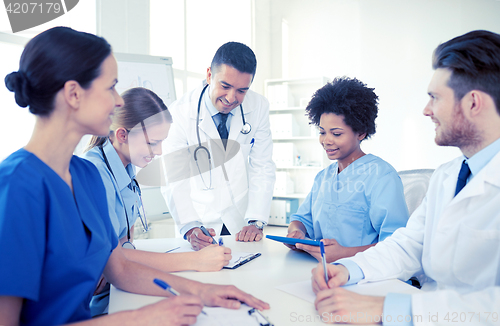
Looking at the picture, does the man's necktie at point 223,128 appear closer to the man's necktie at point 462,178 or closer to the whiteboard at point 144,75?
the whiteboard at point 144,75

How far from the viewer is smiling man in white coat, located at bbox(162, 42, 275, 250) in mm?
1879

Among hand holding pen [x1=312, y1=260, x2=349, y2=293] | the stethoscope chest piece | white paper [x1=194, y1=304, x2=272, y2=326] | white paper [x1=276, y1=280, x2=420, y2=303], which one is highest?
the stethoscope chest piece

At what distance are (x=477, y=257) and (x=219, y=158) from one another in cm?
140

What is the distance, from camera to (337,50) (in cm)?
483

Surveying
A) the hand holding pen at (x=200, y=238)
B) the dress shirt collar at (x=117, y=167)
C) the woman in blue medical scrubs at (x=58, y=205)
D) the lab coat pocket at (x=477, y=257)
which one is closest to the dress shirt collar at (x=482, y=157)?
the lab coat pocket at (x=477, y=257)

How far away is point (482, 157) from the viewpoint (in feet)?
3.12

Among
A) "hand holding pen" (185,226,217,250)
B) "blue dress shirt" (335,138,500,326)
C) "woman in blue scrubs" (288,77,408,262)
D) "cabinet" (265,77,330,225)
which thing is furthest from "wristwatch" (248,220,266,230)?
"cabinet" (265,77,330,225)

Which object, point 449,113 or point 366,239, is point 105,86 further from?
point 366,239

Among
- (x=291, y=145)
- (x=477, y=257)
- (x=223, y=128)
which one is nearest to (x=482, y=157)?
(x=477, y=257)

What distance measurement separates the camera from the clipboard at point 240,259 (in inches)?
46.9

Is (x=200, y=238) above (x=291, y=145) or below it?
below

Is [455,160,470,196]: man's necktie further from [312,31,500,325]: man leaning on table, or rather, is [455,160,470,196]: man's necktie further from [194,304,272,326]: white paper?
[194,304,272,326]: white paper

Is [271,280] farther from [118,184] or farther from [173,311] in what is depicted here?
[118,184]

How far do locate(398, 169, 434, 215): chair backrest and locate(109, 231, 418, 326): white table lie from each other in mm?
628
